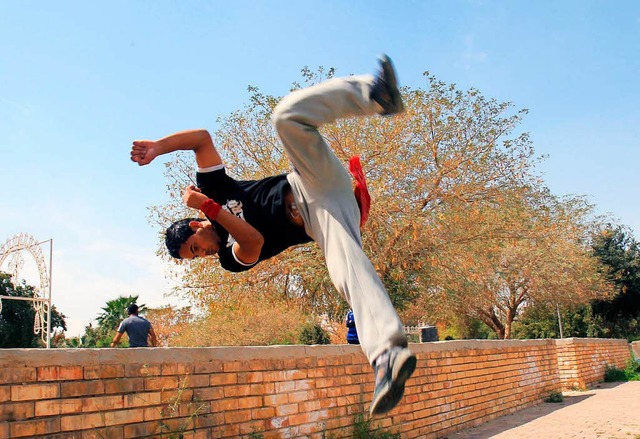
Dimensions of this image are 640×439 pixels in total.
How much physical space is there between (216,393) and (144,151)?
311cm

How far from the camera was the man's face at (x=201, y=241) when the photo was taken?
117 inches

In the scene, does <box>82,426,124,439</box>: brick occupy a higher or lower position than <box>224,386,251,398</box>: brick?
lower

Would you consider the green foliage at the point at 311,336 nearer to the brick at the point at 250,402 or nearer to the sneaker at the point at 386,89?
the brick at the point at 250,402

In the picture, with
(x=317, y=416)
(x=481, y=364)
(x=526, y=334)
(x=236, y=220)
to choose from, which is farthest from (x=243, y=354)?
(x=526, y=334)

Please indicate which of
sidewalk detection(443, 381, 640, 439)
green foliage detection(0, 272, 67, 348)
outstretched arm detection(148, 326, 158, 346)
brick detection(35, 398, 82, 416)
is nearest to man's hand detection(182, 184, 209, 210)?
brick detection(35, 398, 82, 416)

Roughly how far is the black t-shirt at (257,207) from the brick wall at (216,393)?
1926mm

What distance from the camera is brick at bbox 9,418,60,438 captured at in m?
3.75

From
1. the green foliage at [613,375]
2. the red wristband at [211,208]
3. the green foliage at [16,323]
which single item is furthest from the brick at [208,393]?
the green foliage at [16,323]

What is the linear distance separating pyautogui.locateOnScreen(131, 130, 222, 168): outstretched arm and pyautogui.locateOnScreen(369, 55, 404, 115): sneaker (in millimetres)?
868

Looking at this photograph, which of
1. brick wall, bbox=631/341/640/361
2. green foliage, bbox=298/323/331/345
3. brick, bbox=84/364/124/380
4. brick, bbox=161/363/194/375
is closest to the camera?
brick, bbox=84/364/124/380

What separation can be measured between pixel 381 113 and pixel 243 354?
149 inches

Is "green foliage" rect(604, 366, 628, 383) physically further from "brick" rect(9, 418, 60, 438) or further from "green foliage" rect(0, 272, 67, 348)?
"green foliage" rect(0, 272, 67, 348)

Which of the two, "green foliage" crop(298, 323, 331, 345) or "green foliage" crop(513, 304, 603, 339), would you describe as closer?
"green foliage" crop(298, 323, 331, 345)

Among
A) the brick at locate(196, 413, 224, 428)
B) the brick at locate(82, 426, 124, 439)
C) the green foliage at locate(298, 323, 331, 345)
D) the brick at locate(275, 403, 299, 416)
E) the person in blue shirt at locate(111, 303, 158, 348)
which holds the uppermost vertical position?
the person in blue shirt at locate(111, 303, 158, 348)
